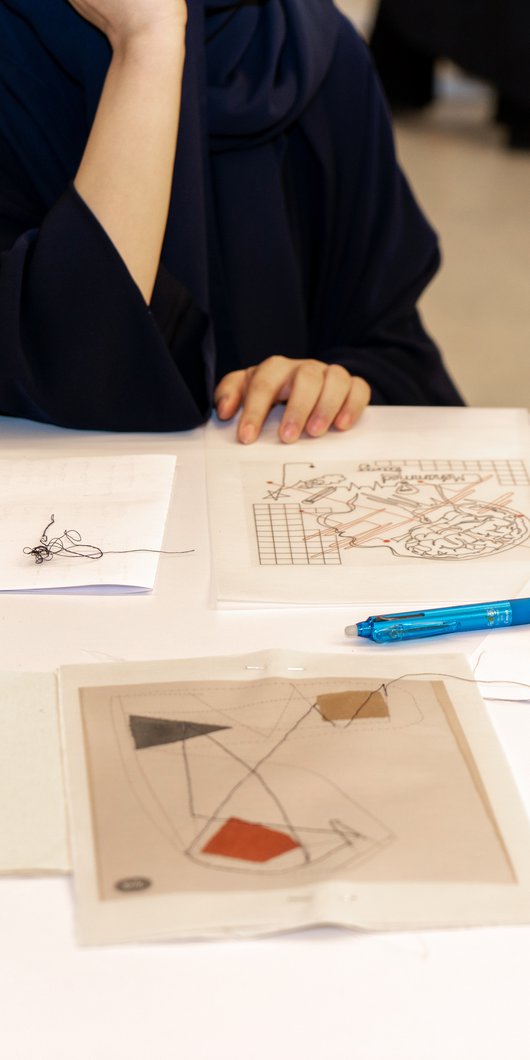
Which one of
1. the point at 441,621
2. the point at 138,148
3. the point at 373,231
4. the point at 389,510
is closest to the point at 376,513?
the point at 389,510

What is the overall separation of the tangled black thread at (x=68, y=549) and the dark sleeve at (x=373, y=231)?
49cm

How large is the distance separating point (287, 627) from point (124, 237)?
1.41 ft

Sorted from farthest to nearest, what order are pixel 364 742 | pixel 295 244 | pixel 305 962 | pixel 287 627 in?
1. pixel 295 244
2. pixel 287 627
3. pixel 364 742
4. pixel 305 962

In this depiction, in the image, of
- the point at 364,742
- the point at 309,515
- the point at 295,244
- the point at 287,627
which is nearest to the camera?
the point at 364,742

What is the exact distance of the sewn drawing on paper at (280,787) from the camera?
52cm

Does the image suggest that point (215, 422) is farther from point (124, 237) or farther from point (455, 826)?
point (455, 826)

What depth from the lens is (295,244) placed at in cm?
124

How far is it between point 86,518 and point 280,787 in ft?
1.00

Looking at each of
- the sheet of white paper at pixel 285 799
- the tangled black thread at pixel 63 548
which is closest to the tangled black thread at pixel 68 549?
the tangled black thread at pixel 63 548

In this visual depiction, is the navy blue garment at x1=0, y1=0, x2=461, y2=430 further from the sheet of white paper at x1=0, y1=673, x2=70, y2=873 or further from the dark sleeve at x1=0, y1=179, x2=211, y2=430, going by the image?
the sheet of white paper at x1=0, y1=673, x2=70, y2=873

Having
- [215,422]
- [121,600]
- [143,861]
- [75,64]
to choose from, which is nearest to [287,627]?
[121,600]

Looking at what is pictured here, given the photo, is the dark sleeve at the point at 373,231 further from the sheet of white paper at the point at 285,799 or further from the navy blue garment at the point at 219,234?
the sheet of white paper at the point at 285,799

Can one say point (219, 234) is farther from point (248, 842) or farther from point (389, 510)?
point (248, 842)

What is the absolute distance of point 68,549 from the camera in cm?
76
